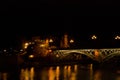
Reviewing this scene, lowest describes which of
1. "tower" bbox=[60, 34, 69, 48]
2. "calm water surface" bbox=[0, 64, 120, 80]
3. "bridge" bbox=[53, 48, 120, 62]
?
"calm water surface" bbox=[0, 64, 120, 80]

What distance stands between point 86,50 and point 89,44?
5.26 m

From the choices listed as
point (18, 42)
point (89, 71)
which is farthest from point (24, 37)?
point (89, 71)

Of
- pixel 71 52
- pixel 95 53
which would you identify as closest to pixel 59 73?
pixel 71 52

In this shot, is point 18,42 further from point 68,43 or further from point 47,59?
point 68,43

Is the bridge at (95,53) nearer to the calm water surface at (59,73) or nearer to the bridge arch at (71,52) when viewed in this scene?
the bridge arch at (71,52)

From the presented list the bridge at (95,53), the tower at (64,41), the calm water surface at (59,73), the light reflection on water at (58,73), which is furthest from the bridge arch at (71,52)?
the tower at (64,41)

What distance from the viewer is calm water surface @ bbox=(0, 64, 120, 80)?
4538cm

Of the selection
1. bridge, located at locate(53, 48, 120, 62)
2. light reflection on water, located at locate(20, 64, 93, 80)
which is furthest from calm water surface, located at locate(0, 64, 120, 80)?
bridge, located at locate(53, 48, 120, 62)

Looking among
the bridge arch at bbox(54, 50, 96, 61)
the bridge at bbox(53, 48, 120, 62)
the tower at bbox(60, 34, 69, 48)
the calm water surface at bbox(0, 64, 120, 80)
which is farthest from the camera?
the tower at bbox(60, 34, 69, 48)

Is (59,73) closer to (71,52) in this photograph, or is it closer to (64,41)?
(71,52)

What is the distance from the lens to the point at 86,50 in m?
59.4

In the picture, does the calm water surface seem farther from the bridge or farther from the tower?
the tower

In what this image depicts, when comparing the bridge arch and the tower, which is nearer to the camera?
the bridge arch

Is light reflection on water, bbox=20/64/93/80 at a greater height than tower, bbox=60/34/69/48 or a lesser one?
lesser
